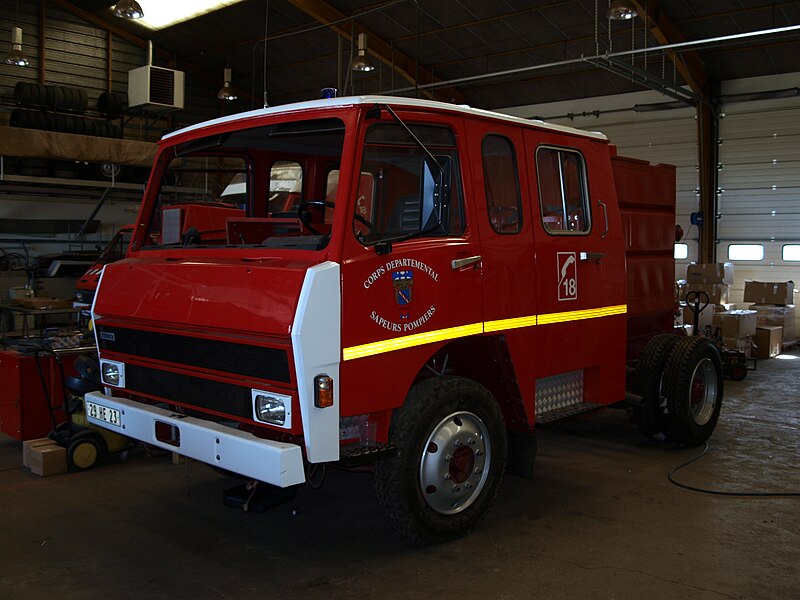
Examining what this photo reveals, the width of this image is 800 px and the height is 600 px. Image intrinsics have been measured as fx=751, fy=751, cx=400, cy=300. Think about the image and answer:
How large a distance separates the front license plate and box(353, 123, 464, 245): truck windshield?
1849mm

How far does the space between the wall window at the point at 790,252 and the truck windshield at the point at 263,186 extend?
475 inches

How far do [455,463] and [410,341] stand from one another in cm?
79

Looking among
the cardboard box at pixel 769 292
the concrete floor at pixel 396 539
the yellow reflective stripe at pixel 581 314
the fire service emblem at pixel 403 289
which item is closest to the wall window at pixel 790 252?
the cardboard box at pixel 769 292

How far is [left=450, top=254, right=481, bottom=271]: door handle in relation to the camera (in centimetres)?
410

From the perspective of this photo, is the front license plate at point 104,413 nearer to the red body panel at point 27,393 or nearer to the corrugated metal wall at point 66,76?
the red body panel at point 27,393

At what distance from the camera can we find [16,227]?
51.6 feet

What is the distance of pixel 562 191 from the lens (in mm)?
5055

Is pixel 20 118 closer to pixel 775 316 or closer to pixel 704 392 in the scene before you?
pixel 704 392

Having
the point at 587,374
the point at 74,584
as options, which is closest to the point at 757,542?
the point at 587,374

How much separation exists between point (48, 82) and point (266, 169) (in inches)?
593

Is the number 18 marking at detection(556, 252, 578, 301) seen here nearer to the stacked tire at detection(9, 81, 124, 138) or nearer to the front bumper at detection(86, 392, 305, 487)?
the front bumper at detection(86, 392, 305, 487)

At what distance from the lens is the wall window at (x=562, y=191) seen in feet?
16.0

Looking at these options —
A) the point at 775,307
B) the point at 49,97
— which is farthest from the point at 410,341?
the point at 49,97

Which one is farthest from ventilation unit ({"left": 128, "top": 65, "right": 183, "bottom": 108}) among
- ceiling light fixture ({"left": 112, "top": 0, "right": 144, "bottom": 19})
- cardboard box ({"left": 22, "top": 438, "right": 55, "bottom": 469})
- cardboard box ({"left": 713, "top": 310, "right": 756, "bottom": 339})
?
cardboard box ({"left": 713, "top": 310, "right": 756, "bottom": 339})
